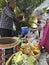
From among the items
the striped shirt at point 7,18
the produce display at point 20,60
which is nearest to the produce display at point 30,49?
the produce display at point 20,60

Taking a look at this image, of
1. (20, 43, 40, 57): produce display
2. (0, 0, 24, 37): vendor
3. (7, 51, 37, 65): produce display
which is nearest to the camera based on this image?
(7, 51, 37, 65): produce display

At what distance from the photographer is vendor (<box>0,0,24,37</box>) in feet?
12.2

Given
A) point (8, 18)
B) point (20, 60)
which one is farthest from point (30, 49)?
point (8, 18)

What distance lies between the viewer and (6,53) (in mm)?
2693

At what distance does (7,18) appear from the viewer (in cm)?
378

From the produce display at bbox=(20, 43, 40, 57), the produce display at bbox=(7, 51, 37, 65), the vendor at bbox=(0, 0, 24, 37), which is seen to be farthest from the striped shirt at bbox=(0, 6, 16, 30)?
the produce display at bbox=(7, 51, 37, 65)

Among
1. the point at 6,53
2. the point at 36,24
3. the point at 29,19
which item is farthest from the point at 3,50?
the point at 29,19

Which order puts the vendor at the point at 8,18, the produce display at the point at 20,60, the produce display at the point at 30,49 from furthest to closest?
the vendor at the point at 8,18
the produce display at the point at 30,49
the produce display at the point at 20,60

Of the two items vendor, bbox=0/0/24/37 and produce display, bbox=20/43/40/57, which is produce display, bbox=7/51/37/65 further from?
vendor, bbox=0/0/24/37

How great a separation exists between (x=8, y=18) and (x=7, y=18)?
17 millimetres

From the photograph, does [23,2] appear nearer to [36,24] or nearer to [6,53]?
[36,24]

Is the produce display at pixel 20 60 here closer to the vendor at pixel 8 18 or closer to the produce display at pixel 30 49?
the produce display at pixel 30 49

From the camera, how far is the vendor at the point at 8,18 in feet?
12.2

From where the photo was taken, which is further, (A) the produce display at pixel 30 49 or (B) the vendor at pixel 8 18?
(B) the vendor at pixel 8 18
